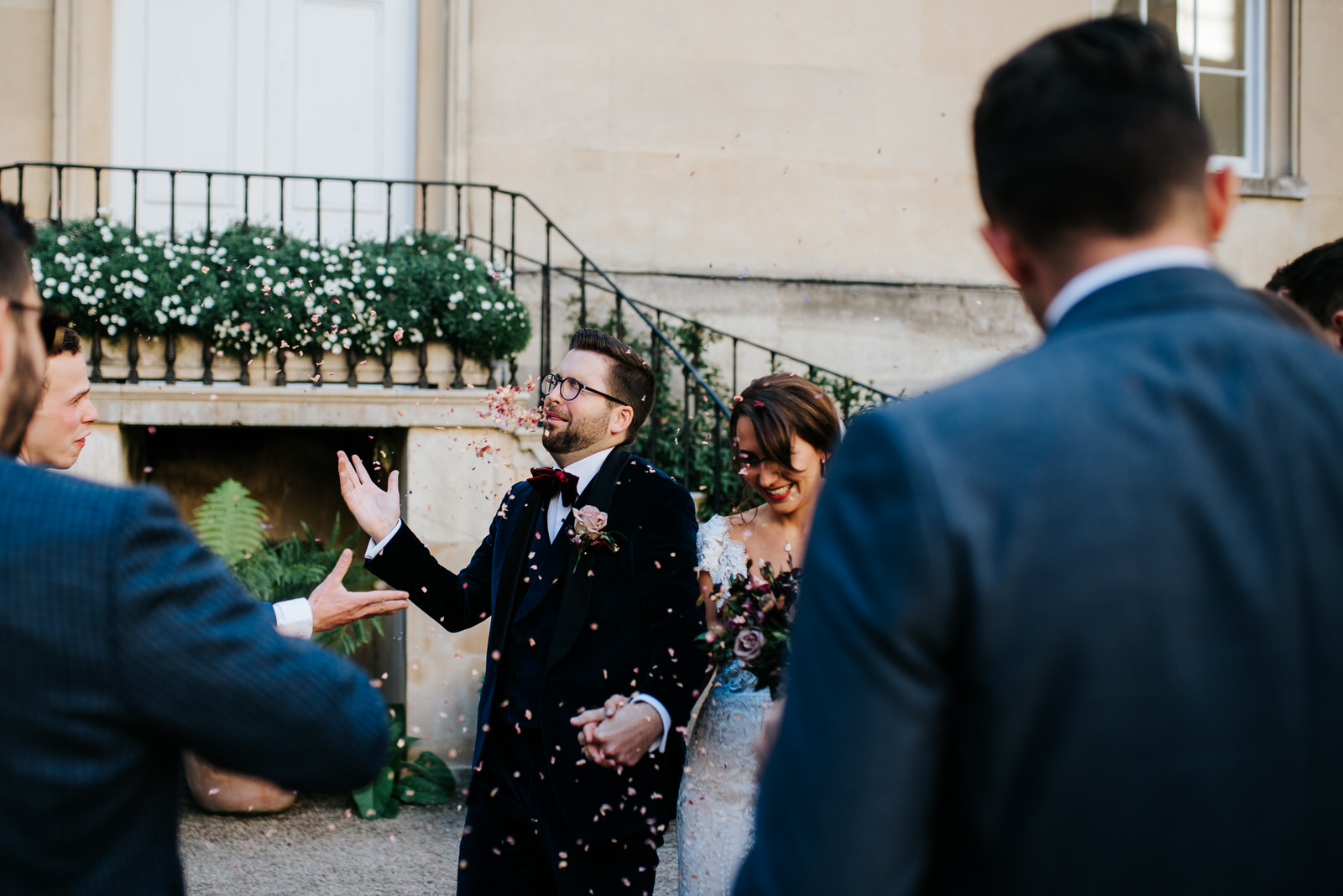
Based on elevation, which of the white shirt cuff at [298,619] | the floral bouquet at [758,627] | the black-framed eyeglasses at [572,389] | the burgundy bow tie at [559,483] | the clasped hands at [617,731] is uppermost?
the black-framed eyeglasses at [572,389]

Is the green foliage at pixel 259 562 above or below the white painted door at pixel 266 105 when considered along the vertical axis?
below

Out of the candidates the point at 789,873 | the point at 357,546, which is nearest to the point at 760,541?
the point at 789,873

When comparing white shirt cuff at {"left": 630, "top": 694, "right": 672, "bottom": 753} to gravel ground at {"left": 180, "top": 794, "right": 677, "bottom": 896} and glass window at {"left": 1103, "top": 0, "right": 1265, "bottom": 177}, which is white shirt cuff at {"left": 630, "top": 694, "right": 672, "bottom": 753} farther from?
glass window at {"left": 1103, "top": 0, "right": 1265, "bottom": 177}

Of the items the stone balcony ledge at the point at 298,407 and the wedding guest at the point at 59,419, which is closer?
the wedding guest at the point at 59,419

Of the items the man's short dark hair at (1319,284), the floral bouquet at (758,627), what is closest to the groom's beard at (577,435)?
the floral bouquet at (758,627)

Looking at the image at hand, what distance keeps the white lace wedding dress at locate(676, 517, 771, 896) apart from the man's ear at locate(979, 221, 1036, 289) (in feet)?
7.20

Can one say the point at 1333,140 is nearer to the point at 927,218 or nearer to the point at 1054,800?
the point at 927,218

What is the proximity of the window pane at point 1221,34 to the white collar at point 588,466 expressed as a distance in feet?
33.3

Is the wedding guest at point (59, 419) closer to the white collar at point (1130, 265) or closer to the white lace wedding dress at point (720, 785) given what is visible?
the white lace wedding dress at point (720, 785)

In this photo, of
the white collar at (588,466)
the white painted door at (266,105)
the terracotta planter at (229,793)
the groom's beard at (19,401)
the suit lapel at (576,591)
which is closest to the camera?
the groom's beard at (19,401)

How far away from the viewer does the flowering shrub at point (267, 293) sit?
616 cm

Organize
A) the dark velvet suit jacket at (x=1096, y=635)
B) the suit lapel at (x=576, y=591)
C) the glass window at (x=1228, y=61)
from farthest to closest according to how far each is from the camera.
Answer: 1. the glass window at (x=1228, y=61)
2. the suit lapel at (x=576, y=591)
3. the dark velvet suit jacket at (x=1096, y=635)

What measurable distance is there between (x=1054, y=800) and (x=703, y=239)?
8450mm

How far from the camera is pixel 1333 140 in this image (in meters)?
10.6
